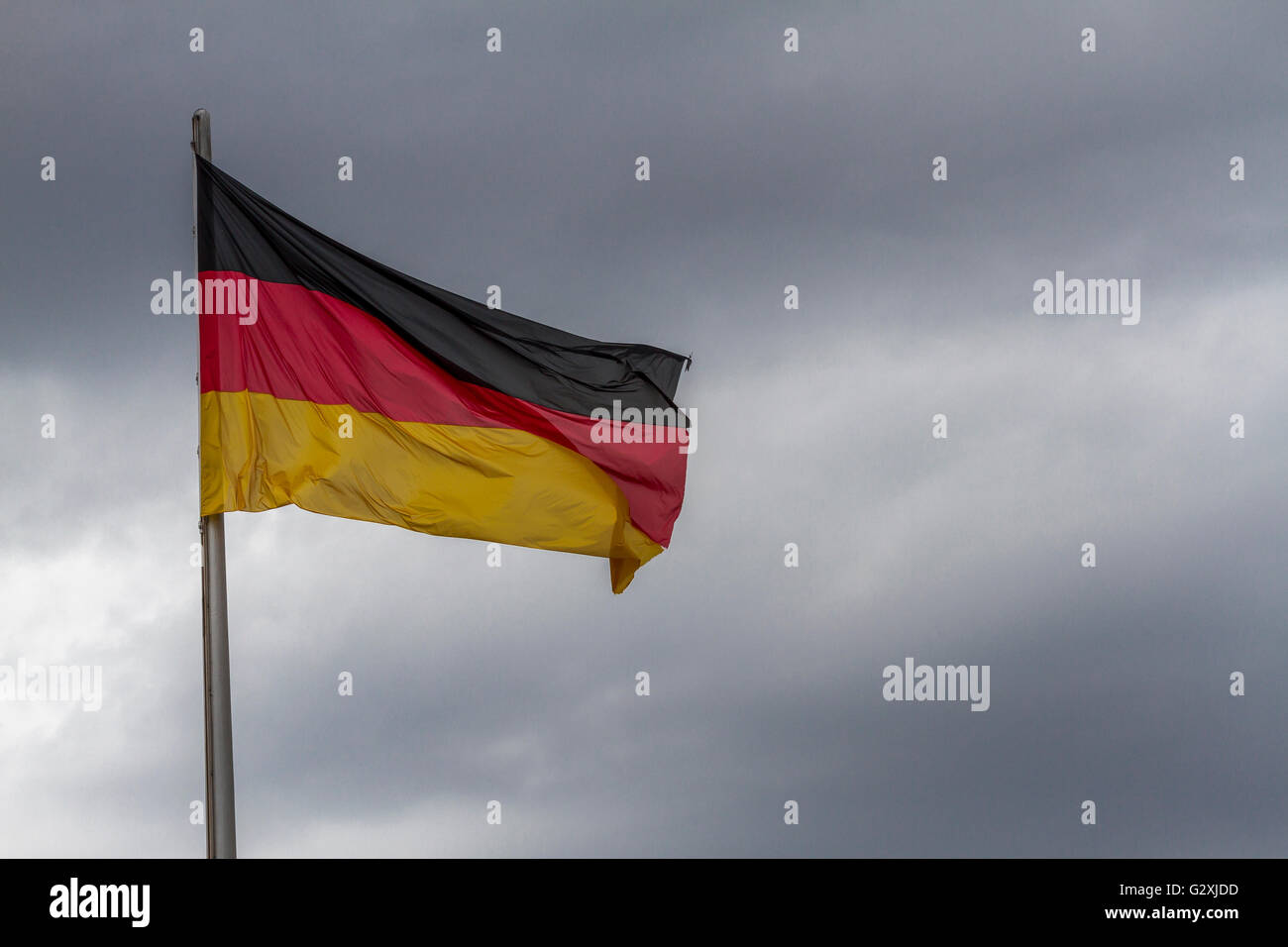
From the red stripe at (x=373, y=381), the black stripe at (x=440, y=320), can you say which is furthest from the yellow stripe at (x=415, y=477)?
the black stripe at (x=440, y=320)

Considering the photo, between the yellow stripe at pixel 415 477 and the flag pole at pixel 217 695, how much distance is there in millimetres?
635

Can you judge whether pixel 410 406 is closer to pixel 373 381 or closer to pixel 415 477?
pixel 373 381

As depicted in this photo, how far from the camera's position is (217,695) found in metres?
17.4

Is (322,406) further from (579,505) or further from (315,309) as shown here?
(579,505)

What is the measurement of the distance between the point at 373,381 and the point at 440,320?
1.47 m

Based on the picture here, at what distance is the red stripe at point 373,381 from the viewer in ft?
63.7

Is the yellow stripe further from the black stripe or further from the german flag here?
the black stripe

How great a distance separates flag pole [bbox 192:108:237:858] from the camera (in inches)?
667

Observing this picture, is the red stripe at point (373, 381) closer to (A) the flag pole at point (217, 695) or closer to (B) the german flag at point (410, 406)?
(B) the german flag at point (410, 406)

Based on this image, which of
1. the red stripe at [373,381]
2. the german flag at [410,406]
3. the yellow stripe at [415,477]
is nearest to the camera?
the yellow stripe at [415,477]

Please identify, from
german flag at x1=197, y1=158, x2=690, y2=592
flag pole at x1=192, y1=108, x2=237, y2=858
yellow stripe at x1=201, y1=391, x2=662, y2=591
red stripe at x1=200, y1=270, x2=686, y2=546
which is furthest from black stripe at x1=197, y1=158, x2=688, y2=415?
flag pole at x1=192, y1=108, x2=237, y2=858

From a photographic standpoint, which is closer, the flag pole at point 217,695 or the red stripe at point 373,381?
the flag pole at point 217,695

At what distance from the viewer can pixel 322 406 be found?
1992cm
